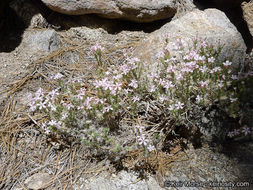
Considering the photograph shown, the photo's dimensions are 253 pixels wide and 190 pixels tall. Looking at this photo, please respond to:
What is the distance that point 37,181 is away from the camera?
2.41 metres

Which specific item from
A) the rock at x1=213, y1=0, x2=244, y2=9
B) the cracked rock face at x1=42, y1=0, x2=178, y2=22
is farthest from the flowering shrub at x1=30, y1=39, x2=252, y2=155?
the rock at x1=213, y1=0, x2=244, y2=9

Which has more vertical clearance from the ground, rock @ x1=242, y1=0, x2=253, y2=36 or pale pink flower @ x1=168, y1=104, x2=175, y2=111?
rock @ x1=242, y1=0, x2=253, y2=36

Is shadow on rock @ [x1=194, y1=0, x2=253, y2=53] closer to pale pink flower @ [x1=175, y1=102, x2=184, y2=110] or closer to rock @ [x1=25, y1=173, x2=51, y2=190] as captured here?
pale pink flower @ [x1=175, y1=102, x2=184, y2=110]

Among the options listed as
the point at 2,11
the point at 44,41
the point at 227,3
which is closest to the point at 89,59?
the point at 44,41

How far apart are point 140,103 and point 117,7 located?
192cm

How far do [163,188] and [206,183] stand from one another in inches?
16.9

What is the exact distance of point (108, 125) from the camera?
2.72m

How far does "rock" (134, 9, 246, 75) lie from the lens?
3.29 m

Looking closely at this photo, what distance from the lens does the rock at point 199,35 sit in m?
3.29

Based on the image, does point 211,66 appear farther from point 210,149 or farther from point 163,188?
point 163,188

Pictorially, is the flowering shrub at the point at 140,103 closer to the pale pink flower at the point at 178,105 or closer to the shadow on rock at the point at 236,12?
the pale pink flower at the point at 178,105

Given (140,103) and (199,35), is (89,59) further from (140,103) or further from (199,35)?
(199,35)

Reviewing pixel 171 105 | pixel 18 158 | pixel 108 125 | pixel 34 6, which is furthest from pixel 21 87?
pixel 171 105

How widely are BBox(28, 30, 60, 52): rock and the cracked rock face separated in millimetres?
470
